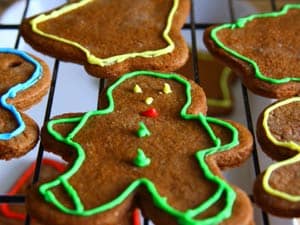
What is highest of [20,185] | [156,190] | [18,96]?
[18,96]

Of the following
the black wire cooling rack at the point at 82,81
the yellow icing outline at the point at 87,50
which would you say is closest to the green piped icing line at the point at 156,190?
the yellow icing outline at the point at 87,50

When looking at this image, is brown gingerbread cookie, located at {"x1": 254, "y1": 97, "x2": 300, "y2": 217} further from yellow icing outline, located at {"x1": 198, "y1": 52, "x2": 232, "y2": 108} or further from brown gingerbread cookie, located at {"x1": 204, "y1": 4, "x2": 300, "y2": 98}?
yellow icing outline, located at {"x1": 198, "y1": 52, "x2": 232, "y2": 108}

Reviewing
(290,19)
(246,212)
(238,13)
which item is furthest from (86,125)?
(238,13)

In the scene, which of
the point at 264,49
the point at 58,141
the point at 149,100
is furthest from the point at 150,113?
the point at 264,49

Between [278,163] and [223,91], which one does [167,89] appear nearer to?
[278,163]

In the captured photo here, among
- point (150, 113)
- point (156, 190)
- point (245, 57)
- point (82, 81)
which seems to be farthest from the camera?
point (82, 81)

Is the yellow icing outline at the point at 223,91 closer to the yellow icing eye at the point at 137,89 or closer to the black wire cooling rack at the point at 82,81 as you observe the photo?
the black wire cooling rack at the point at 82,81

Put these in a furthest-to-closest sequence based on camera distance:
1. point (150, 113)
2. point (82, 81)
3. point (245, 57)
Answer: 1. point (82, 81)
2. point (245, 57)
3. point (150, 113)
